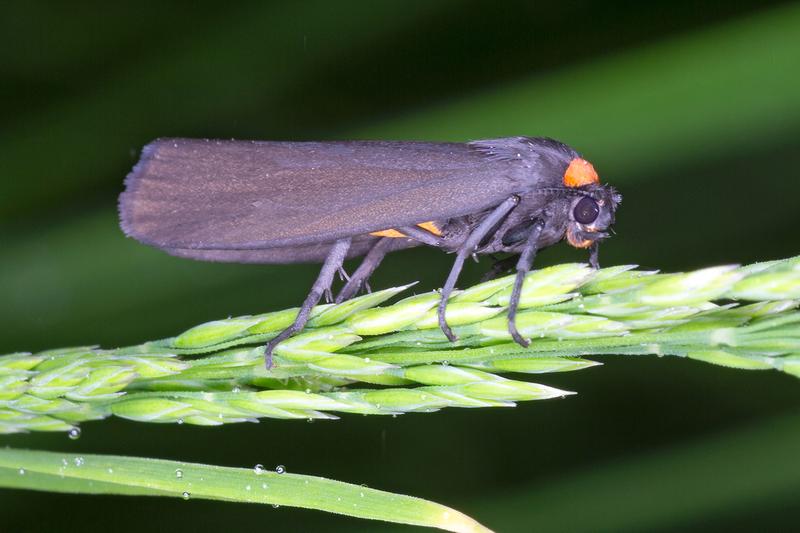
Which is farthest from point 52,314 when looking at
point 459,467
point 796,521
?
point 796,521

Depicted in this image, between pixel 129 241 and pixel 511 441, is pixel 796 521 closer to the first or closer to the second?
pixel 511 441

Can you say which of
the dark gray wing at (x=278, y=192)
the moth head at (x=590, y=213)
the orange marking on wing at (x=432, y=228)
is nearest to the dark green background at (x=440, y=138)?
the moth head at (x=590, y=213)

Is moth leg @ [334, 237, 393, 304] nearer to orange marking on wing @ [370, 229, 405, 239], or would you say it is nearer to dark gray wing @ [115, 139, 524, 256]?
orange marking on wing @ [370, 229, 405, 239]

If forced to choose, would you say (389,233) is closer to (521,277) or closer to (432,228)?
(432,228)

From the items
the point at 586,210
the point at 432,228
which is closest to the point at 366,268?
the point at 432,228

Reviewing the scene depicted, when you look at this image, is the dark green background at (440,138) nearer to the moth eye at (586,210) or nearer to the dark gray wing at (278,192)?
the moth eye at (586,210)

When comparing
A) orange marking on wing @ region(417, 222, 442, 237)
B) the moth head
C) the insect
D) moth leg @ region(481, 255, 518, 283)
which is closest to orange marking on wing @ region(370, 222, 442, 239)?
orange marking on wing @ region(417, 222, 442, 237)
